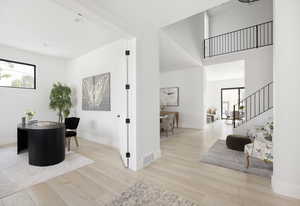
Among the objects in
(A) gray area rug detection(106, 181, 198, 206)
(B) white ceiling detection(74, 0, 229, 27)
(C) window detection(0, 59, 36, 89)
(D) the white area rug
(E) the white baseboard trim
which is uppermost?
(B) white ceiling detection(74, 0, 229, 27)

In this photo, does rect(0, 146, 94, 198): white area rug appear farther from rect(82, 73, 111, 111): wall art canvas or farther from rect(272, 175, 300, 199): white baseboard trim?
rect(272, 175, 300, 199): white baseboard trim

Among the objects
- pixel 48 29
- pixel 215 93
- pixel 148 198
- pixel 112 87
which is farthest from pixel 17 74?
pixel 215 93

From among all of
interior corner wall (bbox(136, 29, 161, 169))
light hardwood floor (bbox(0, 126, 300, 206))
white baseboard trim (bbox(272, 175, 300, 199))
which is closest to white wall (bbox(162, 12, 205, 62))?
interior corner wall (bbox(136, 29, 161, 169))

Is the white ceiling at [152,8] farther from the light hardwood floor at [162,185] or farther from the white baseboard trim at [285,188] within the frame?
the white baseboard trim at [285,188]

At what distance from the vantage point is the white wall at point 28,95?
3.75m

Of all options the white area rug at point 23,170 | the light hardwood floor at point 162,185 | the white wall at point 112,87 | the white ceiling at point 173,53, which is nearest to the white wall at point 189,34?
the white ceiling at point 173,53

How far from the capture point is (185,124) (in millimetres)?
6418

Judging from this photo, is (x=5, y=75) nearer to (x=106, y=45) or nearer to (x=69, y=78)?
(x=69, y=78)

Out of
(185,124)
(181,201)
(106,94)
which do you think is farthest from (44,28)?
(185,124)

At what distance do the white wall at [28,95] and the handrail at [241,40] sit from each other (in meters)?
6.44

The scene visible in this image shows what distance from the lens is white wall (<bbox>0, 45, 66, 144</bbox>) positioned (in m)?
3.75

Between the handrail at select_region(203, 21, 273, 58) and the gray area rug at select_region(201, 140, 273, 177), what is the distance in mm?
4339

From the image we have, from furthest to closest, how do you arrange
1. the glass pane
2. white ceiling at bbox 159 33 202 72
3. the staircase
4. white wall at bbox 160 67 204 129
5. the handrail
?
the glass pane, white wall at bbox 160 67 204 129, the handrail, the staircase, white ceiling at bbox 159 33 202 72

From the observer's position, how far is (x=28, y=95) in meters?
4.17
